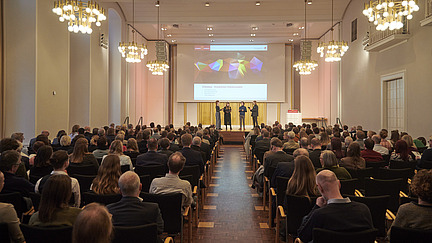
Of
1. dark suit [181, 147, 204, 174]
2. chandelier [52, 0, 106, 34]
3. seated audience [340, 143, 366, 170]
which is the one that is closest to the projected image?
chandelier [52, 0, 106, 34]

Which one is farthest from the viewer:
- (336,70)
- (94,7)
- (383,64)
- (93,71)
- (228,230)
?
(336,70)

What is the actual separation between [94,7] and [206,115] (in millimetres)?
15622

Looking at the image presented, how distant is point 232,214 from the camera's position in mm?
5488

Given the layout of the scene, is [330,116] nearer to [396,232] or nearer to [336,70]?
[336,70]

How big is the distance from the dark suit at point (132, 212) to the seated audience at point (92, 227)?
922 mm

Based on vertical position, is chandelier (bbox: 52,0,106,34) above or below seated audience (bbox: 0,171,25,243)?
above

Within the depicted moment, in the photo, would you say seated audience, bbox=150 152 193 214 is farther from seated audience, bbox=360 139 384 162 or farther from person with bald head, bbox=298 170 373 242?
seated audience, bbox=360 139 384 162

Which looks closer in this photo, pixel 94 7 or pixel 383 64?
pixel 94 7

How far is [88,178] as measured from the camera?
13.5ft

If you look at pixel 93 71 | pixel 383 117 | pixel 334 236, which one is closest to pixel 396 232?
pixel 334 236

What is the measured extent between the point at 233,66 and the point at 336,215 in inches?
744

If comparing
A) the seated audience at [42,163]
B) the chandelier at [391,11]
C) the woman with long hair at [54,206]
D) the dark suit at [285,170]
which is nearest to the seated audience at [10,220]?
the woman with long hair at [54,206]

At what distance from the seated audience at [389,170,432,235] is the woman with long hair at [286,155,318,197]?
38.7 inches

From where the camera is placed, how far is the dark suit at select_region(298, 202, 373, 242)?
2.47 metres
